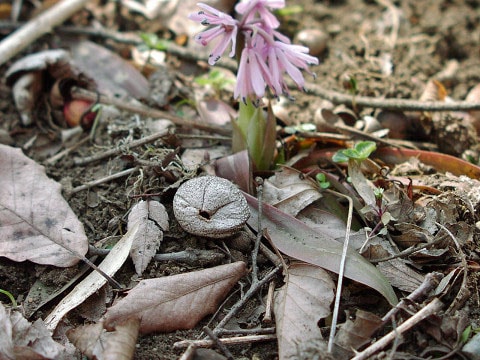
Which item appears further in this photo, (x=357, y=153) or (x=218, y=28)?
(x=357, y=153)

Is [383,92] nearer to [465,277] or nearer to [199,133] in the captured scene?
[199,133]

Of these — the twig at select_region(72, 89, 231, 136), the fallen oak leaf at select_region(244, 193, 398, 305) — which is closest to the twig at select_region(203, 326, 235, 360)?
the fallen oak leaf at select_region(244, 193, 398, 305)

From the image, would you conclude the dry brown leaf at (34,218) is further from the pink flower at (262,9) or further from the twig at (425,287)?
the twig at (425,287)

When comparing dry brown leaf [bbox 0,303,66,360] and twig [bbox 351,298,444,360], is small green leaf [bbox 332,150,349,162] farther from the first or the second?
dry brown leaf [bbox 0,303,66,360]

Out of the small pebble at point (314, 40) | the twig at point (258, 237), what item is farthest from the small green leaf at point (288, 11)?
the twig at point (258, 237)

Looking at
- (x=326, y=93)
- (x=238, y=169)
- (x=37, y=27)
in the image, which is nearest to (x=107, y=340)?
(x=238, y=169)

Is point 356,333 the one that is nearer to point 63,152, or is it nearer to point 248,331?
point 248,331
